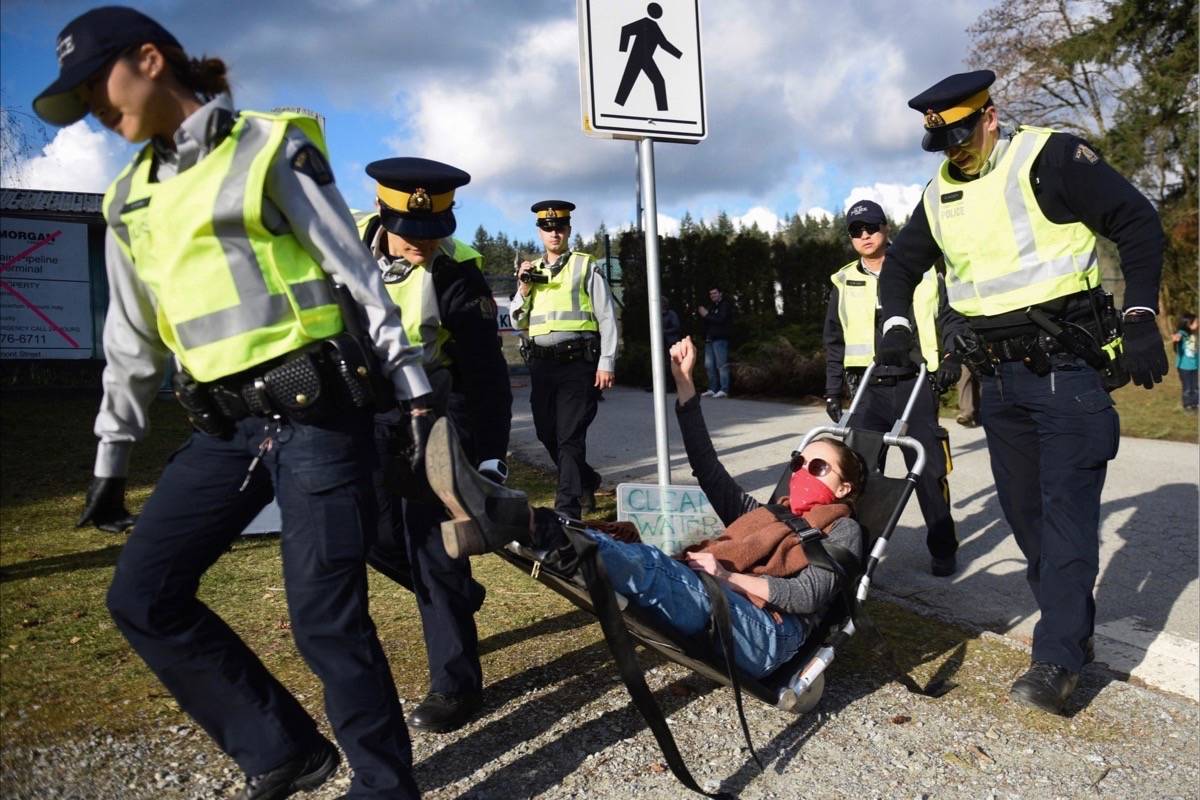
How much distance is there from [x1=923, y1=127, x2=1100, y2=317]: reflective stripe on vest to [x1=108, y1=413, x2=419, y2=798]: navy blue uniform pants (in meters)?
2.43

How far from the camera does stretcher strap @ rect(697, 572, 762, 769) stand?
296cm

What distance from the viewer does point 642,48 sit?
4496 millimetres

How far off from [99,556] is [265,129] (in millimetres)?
4573

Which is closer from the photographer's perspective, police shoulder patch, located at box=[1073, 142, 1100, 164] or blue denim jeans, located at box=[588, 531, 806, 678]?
blue denim jeans, located at box=[588, 531, 806, 678]

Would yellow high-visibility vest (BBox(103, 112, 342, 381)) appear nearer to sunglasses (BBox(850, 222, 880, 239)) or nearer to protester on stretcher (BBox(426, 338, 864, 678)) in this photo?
protester on stretcher (BBox(426, 338, 864, 678))

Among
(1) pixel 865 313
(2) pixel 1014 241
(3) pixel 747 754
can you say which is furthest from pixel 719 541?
(1) pixel 865 313

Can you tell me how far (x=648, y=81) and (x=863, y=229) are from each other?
1879 millimetres

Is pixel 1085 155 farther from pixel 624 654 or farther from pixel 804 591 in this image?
pixel 624 654

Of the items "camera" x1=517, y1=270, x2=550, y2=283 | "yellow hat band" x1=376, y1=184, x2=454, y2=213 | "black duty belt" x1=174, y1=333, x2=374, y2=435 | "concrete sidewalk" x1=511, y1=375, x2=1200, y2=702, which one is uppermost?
"yellow hat band" x1=376, y1=184, x2=454, y2=213

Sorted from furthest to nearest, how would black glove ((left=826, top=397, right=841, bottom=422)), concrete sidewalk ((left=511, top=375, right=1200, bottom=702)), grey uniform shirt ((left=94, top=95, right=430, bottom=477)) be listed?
black glove ((left=826, top=397, right=841, bottom=422))
concrete sidewalk ((left=511, top=375, right=1200, bottom=702))
grey uniform shirt ((left=94, top=95, right=430, bottom=477))

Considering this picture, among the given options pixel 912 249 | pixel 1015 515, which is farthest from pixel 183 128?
pixel 1015 515

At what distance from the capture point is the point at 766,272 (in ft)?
75.9

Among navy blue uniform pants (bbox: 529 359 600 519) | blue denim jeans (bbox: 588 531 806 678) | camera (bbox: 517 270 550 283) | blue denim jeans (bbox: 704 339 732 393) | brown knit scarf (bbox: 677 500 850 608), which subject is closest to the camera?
blue denim jeans (bbox: 588 531 806 678)

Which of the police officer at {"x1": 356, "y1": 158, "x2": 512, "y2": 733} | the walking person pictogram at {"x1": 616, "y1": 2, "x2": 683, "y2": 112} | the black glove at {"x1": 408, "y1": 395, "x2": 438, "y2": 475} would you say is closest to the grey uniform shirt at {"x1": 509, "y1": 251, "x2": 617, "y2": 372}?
the walking person pictogram at {"x1": 616, "y1": 2, "x2": 683, "y2": 112}
